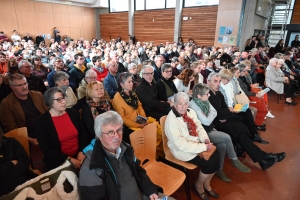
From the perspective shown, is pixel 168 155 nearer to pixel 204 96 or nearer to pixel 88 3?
pixel 204 96

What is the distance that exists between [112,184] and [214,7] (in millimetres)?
10576

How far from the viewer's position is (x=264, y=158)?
2.48 m

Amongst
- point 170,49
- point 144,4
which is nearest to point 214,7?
point 170,49

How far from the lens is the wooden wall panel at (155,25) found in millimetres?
11609

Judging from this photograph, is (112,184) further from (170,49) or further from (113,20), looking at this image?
(113,20)

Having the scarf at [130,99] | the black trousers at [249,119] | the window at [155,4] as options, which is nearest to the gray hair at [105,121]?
the scarf at [130,99]

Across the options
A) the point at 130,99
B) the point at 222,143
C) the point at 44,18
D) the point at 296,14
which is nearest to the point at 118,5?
the point at 44,18

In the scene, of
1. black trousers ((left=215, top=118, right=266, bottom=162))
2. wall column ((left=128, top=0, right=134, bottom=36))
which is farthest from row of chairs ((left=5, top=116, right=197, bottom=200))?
wall column ((left=128, top=0, right=134, bottom=36))

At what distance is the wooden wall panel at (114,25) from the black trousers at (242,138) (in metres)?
12.7

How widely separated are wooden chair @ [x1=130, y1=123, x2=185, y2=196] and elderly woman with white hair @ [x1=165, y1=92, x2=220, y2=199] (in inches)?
7.1

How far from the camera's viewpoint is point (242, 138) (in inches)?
103

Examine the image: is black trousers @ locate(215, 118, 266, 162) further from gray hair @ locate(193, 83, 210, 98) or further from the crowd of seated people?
gray hair @ locate(193, 83, 210, 98)

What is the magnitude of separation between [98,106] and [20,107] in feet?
3.15

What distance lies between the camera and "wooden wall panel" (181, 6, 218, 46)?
393 inches
